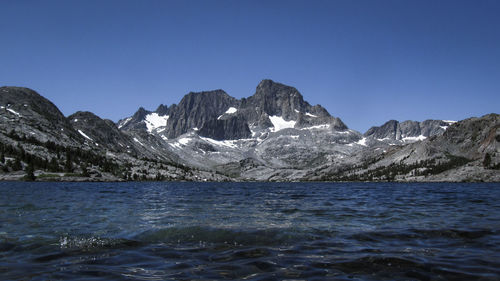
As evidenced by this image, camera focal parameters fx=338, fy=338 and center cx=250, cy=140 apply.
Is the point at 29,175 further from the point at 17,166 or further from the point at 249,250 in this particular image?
the point at 249,250

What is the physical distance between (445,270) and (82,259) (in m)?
15.8

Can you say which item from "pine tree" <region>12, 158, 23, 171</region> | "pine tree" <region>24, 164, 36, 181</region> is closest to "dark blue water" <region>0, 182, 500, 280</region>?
"pine tree" <region>24, 164, 36, 181</region>

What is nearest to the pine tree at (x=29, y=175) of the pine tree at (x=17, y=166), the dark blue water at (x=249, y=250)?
the pine tree at (x=17, y=166)

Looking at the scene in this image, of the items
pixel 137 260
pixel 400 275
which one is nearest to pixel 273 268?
pixel 400 275

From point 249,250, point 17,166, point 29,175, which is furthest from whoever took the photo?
point 17,166

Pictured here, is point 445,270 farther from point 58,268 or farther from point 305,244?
point 58,268

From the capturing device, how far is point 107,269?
13898mm

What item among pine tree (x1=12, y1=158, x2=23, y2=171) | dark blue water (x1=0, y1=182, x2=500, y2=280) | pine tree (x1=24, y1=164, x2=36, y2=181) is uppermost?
pine tree (x1=12, y1=158, x2=23, y2=171)

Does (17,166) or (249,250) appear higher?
(17,166)

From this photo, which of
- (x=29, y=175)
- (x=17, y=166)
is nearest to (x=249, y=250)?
(x=29, y=175)

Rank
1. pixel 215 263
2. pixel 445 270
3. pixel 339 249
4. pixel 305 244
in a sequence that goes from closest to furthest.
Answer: pixel 445 270, pixel 215 263, pixel 339 249, pixel 305 244

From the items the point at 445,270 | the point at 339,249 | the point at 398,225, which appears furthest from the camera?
the point at 398,225

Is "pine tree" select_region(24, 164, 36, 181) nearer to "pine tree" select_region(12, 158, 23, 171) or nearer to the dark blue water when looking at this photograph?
"pine tree" select_region(12, 158, 23, 171)

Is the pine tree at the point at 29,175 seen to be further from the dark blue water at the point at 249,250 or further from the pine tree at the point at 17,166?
the dark blue water at the point at 249,250
